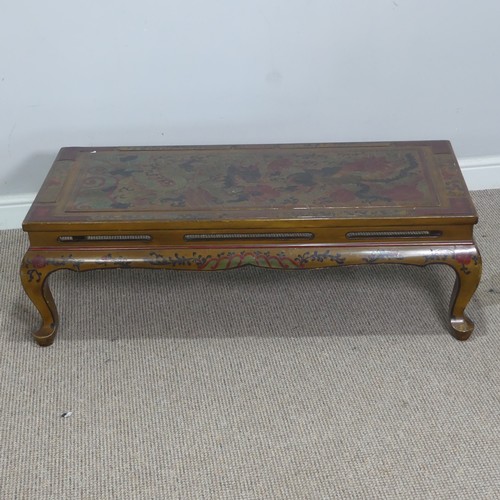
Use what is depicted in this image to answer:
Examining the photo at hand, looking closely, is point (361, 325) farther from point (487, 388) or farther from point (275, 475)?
point (275, 475)

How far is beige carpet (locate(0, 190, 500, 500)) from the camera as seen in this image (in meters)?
1.46

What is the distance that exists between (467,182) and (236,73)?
76 cm

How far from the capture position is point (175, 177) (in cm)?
175

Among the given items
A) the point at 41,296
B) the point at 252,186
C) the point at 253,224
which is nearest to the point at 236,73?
the point at 252,186

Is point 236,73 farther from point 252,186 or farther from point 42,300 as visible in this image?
point 42,300

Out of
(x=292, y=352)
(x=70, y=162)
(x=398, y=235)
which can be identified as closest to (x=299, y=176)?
(x=398, y=235)

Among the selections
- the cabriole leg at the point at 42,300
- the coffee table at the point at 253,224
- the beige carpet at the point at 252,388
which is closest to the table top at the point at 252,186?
the coffee table at the point at 253,224

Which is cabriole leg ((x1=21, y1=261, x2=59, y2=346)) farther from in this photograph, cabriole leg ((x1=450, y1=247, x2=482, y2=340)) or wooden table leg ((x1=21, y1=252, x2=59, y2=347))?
cabriole leg ((x1=450, y1=247, x2=482, y2=340))

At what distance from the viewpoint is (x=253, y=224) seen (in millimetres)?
1587

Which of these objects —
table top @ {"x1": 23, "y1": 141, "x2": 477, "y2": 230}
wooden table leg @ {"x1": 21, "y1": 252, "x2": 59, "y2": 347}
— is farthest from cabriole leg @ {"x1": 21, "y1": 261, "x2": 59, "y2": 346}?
table top @ {"x1": 23, "y1": 141, "x2": 477, "y2": 230}

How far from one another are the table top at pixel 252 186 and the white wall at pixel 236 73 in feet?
0.54

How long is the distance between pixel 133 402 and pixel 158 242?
335mm

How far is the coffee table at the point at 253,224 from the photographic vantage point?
62.6 inches

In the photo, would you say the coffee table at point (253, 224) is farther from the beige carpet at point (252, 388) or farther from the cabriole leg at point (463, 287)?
the beige carpet at point (252, 388)
